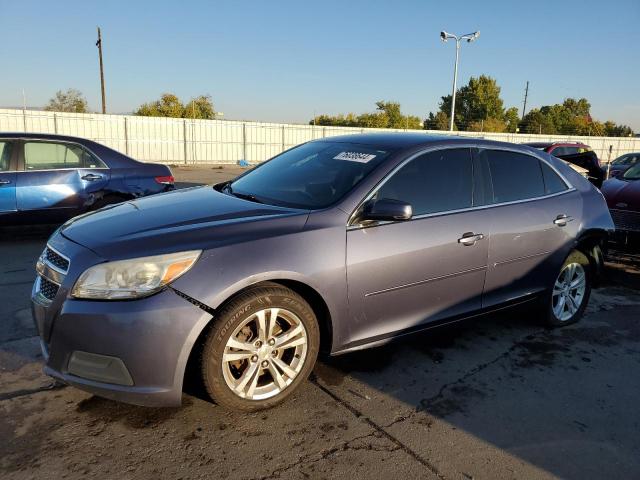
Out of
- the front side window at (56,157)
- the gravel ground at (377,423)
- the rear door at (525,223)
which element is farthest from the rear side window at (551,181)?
the front side window at (56,157)

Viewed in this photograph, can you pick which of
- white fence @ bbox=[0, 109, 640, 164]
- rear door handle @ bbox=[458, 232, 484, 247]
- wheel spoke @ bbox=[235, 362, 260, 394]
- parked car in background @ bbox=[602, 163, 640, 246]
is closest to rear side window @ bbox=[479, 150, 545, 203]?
rear door handle @ bbox=[458, 232, 484, 247]

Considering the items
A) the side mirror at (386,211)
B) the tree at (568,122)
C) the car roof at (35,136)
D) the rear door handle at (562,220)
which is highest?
the tree at (568,122)

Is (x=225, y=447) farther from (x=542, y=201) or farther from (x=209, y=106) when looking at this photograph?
(x=209, y=106)

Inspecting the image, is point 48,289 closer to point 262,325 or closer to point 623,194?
point 262,325

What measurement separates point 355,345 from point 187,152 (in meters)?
24.5

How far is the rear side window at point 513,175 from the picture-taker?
12.5ft

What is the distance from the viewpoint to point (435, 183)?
11.5 feet

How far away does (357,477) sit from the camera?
91.9 inches

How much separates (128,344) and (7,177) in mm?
5254

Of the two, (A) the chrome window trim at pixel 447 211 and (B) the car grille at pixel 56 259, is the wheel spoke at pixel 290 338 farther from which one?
(B) the car grille at pixel 56 259

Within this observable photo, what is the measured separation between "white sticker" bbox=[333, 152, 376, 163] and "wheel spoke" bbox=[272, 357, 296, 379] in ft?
4.87

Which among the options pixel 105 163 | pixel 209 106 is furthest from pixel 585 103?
pixel 105 163

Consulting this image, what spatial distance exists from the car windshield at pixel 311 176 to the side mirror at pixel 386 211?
215mm

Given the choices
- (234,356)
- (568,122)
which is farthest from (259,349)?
(568,122)
